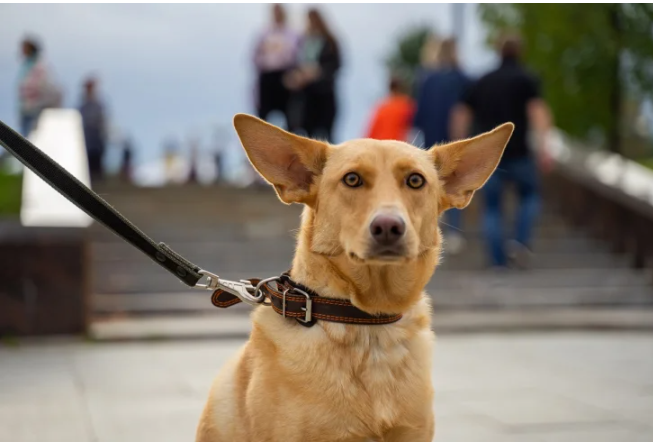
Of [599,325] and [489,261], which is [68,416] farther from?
[489,261]

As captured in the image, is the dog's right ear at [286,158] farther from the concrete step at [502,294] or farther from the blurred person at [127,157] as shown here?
the blurred person at [127,157]

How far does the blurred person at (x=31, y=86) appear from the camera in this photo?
12765 millimetres

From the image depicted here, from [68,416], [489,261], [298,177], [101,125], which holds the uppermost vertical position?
[101,125]

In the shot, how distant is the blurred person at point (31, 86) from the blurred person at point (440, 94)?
5809mm

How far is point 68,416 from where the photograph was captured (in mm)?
5258

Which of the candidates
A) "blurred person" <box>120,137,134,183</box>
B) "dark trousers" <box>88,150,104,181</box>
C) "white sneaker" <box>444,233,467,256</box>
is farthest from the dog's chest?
"blurred person" <box>120,137,134,183</box>

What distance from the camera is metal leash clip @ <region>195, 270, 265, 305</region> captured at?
321 cm

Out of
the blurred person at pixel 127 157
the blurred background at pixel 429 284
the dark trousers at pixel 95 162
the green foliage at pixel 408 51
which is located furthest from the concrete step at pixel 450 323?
the green foliage at pixel 408 51

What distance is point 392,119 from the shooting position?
11461 millimetres

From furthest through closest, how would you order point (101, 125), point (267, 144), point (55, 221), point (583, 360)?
point (101, 125)
point (55, 221)
point (583, 360)
point (267, 144)

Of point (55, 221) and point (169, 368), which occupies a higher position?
point (55, 221)

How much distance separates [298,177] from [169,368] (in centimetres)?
386

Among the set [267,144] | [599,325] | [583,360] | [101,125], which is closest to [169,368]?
[583,360]

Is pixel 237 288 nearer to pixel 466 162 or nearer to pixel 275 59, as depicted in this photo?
pixel 466 162
